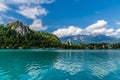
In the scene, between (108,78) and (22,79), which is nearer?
(22,79)

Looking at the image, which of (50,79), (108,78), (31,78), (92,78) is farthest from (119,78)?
(31,78)

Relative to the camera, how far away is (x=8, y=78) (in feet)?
108

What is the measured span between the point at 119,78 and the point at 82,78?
6.33 meters

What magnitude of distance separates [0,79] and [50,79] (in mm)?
7828

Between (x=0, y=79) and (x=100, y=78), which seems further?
(x=100, y=78)

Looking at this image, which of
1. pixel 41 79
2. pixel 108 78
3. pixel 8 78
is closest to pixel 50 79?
pixel 41 79

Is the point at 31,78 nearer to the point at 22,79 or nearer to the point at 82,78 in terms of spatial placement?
the point at 22,79

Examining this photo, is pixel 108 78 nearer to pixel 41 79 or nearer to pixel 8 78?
pixel 41 79

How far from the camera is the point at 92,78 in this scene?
34.3m

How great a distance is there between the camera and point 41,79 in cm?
3316

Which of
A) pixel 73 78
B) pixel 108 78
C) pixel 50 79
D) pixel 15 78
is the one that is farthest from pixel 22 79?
pixel 108 78

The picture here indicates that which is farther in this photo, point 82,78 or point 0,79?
point 82,78

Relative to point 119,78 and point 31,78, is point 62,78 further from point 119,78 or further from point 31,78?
point 119,78

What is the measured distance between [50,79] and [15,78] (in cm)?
559
